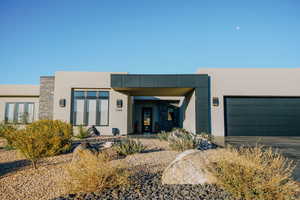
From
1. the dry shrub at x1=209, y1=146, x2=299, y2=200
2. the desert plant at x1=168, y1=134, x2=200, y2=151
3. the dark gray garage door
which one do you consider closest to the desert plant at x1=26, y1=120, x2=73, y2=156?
the desert plant at x1=168, y1=134, x2=200, y2=151

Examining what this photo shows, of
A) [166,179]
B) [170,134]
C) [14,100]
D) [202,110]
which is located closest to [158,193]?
[166,179]

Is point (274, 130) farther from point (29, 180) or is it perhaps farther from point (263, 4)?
point (29, 180)

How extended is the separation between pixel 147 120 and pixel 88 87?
650 centimetres

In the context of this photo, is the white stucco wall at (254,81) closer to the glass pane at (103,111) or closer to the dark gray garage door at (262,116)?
the dark gray garage door at (262,116)

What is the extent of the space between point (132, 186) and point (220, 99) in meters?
8.44

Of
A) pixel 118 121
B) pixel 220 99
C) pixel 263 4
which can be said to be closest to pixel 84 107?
pixel 118 121

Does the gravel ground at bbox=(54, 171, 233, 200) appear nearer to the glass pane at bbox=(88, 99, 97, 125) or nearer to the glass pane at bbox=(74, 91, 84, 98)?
the glass pane at bbox=(88, 99, 97, 125)

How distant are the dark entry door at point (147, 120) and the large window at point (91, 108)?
5121 mm

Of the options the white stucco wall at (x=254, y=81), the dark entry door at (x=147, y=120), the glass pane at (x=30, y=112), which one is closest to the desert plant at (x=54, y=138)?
the white stucco wall at (x=254, y=81)

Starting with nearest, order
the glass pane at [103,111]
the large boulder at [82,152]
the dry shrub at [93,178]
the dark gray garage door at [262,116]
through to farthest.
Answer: the dry shrub at [93,178], the large boulder at [82,152], the dark gray garage door at [262,116], the glass pane at [103,111]

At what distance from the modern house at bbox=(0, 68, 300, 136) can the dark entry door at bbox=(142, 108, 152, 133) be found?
466 centimetres

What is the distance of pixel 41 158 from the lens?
4.92 metres

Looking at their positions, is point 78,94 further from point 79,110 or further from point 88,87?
point 79,110

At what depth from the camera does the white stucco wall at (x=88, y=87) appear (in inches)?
414
